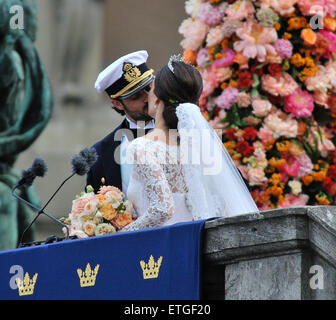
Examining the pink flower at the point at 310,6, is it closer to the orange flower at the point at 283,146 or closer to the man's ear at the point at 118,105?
the orange flower at the point at 283,146

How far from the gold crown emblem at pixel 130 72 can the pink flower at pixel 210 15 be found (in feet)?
2.54

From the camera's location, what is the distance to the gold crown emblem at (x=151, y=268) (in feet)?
12.2

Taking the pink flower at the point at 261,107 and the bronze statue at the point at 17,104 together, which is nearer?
the pink flower at the point at 261,107

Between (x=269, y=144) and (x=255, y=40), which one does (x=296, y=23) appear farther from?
(x=269, y=144)

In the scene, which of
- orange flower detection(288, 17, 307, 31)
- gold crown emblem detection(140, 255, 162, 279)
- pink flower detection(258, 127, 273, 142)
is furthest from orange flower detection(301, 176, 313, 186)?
gold crown emblem detection(140, 255, 162, 279)

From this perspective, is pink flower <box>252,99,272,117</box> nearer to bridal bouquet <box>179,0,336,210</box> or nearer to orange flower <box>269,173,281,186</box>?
bridal bouquet <box>179,0,336,210</box>

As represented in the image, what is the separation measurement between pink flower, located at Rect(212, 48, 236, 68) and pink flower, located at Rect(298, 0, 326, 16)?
43 cm

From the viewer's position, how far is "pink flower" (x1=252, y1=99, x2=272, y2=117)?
5.82 m

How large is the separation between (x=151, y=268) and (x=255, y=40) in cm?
242

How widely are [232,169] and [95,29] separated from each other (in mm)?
7728

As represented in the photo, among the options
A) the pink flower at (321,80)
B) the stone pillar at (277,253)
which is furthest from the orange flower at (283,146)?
the stone pillar at (277,253)

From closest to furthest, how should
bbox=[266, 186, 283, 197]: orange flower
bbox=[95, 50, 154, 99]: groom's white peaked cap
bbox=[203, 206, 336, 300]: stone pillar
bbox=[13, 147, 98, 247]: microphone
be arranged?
1. bbox=[203, 206, 336, 300]: stone pillar
2. bbox=[13, 147, 98, 247]: microphone
3. bbox=[95, 50, 154, 99]: groom's white peaked cap
4. bbox=[266, 186, 283, 197]: orange flower

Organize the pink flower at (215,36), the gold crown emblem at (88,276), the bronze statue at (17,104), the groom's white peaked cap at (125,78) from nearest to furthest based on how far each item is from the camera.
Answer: the gold crown emblem at (88,276), the groom's white peaked cap at (125,78), the pink flower at (215,36), the bronze statue at (17,104)
